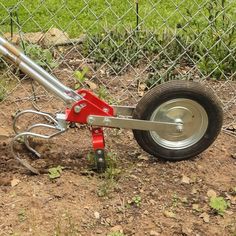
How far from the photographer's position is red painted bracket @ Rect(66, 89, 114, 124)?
2734 mm

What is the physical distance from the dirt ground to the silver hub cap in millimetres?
112

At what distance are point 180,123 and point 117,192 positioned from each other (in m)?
0.45

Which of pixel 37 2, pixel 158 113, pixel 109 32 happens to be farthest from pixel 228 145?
pixel 37 2

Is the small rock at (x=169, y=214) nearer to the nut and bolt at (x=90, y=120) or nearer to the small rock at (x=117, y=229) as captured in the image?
the small rock at (x=117, y=229)

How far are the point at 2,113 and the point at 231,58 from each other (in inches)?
53.8

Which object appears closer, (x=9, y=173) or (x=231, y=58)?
(x=9, y=173)

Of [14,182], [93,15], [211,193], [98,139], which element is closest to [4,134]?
[14,182]

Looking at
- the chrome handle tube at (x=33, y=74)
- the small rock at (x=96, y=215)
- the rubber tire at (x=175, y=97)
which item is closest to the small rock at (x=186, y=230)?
the small rock at (x=96, y=215)

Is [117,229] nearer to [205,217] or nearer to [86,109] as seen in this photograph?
[205,217]

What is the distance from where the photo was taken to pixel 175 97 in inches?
113

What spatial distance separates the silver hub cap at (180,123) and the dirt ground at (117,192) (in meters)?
0.11

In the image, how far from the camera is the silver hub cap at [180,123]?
2.91 meters

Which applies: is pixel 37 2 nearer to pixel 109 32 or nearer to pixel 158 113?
pixel 109 32

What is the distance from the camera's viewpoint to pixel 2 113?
3.44m
